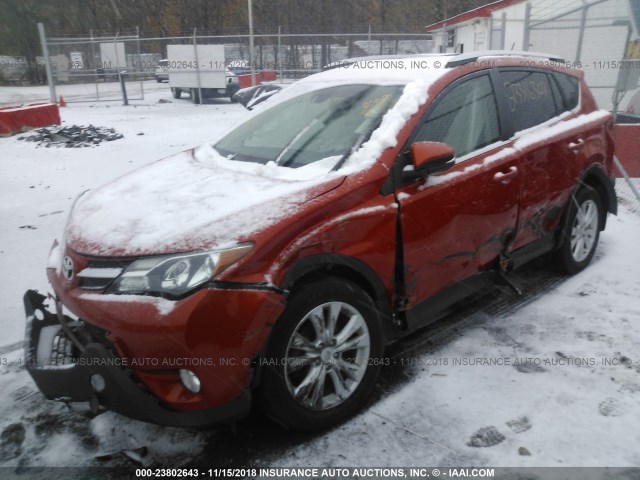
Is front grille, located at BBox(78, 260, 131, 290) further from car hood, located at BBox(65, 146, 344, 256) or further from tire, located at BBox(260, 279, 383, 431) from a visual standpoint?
tire, located at BBox(260, 279, 383, 431)

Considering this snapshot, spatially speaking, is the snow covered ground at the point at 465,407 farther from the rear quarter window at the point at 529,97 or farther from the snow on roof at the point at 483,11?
the snow on roof at the point at 483,11

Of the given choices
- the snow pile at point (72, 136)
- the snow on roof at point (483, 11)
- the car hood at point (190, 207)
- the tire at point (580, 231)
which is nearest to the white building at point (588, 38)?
the snow on roof at point (483, 11)

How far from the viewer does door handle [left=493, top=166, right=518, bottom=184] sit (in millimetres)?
3271

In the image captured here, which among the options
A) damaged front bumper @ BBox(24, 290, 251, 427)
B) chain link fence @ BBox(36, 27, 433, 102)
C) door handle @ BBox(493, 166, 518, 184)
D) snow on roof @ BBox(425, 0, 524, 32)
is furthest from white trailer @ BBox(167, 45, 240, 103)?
damaged front bumper @ BBox(24, 290, 251, 427)

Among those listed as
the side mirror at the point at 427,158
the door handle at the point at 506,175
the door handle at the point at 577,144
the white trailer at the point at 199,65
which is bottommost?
the door handle at the point at 506,175

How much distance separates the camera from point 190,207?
2.54 m

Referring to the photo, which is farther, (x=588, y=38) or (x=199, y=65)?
(x=199, y=65)

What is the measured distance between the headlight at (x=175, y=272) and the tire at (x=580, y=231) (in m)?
2.90

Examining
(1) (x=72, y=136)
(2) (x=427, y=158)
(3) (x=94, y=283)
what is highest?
(2) (x=427, y=158)

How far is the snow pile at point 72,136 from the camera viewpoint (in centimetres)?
1026

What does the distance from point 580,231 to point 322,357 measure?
2.80 meters

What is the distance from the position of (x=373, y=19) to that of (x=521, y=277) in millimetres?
38425

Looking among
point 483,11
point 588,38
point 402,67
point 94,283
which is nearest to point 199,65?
point 483,11

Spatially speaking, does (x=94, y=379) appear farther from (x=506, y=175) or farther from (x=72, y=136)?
(x=72, y=136)
